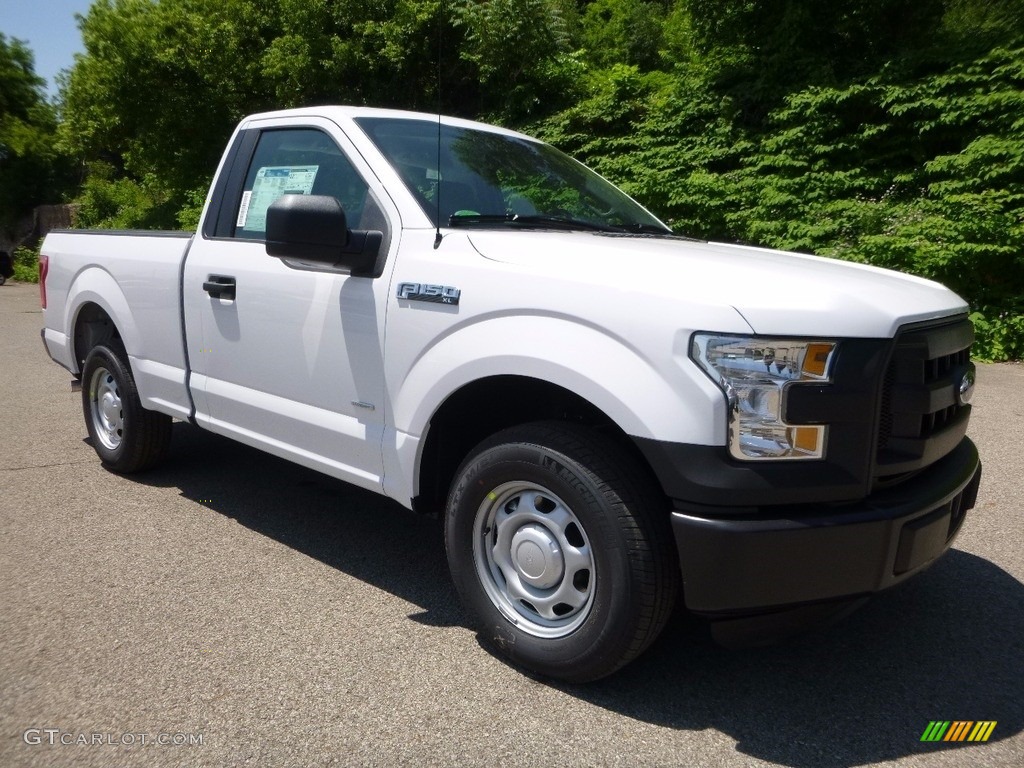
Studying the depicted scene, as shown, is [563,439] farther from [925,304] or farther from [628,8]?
[628,8]

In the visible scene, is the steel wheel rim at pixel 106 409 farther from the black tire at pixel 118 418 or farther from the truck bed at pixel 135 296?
the truck bed at pixel 135 296

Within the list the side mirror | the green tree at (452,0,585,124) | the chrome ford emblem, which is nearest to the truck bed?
the side mirror

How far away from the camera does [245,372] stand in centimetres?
408

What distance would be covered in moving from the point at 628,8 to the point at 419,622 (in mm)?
22360

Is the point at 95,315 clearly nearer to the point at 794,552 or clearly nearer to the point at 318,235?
the point at 318,235

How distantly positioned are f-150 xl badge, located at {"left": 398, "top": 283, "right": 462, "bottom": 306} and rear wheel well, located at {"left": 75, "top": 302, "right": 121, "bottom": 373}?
254 centimetres

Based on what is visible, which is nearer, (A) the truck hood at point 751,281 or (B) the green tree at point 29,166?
(A) the truck hood at point 751,281

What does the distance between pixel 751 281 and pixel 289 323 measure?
1972mm

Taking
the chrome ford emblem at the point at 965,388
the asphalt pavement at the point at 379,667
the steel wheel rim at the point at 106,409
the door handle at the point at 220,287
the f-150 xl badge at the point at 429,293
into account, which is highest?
the f-150 xl badge at the point at 429,293

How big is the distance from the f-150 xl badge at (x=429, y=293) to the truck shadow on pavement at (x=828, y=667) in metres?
1.25

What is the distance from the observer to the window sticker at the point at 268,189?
13.3 feet

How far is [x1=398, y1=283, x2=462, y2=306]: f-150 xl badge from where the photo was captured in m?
3.13

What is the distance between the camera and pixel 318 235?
10.7ft

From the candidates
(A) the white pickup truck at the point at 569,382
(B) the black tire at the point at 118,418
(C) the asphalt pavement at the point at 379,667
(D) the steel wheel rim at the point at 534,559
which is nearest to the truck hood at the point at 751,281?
(A) the white pickup truck at the point at 569,382
